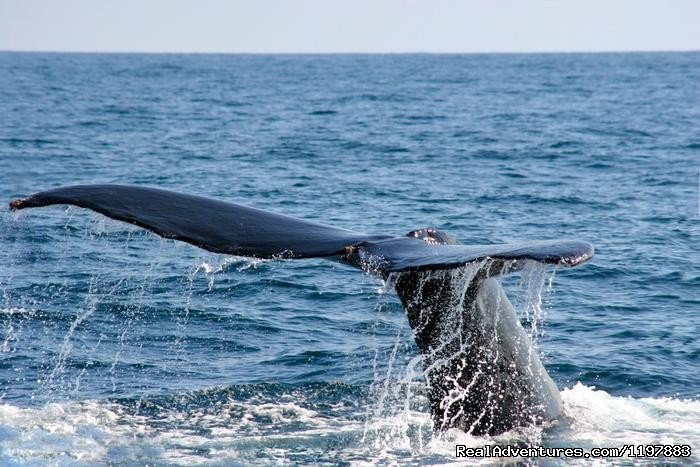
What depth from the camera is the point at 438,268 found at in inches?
183

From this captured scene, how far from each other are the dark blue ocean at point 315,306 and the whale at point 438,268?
5.8 inches

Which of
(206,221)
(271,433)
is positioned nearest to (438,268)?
(206,221)

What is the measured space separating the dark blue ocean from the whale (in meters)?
0.15

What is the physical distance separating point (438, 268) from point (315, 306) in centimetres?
627

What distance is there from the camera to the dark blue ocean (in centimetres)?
670

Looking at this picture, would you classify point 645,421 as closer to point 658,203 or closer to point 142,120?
point 658,203

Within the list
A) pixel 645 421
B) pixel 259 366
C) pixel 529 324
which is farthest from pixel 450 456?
pixel 529 324

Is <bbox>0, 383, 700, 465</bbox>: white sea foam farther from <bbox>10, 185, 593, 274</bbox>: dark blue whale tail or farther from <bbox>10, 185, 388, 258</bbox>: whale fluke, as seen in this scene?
<bbox>10, 185, 388, 258</bbox>: whale fluke

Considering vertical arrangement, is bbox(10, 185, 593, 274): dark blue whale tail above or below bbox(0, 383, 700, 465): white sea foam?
above

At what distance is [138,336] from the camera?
31.3 ft

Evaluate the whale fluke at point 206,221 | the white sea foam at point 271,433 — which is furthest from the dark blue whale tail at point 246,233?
the white sea foam at point 271,433

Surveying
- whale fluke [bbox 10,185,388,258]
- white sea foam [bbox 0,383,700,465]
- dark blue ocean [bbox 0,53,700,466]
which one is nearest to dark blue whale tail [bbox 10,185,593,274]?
whale fluke [bbox 10,185,388,258]

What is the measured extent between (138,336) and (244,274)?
8.68ft

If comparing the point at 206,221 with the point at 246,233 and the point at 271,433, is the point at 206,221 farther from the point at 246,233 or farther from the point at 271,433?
the point at 271,433
